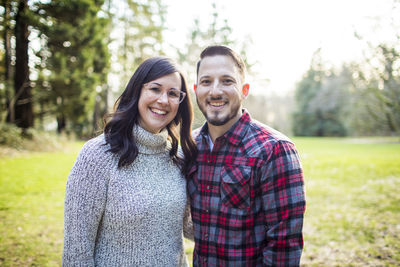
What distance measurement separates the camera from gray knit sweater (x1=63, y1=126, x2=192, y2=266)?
1.72m

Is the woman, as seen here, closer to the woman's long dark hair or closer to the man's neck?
the woman's long dark hair

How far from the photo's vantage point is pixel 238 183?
193 centimetres

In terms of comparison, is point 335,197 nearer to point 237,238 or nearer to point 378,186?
point 378,186

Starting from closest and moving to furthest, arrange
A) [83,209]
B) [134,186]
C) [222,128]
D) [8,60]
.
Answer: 1. [83,209]
2. [134,186]
3. [222,128]
4. [8,60]

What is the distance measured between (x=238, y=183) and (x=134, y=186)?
74cm

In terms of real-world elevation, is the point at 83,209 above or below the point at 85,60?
below

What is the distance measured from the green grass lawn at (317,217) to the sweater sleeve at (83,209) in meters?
2.26

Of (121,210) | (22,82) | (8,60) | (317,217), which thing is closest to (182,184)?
(121,210)

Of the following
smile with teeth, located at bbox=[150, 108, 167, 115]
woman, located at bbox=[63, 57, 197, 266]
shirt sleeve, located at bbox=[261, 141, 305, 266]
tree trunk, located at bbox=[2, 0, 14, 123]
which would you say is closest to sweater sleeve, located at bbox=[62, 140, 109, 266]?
woman, located at bbox=[63, 57, 197, 266]

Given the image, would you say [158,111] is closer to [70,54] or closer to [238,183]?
[238,183]

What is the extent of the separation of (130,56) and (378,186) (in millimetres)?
17746

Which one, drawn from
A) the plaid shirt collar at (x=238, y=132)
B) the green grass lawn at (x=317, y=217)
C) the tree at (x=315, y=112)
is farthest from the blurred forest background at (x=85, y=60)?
the tree at (x=315, y=112)

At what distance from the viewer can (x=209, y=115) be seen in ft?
7.08

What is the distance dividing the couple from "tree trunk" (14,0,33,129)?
13212 mm
